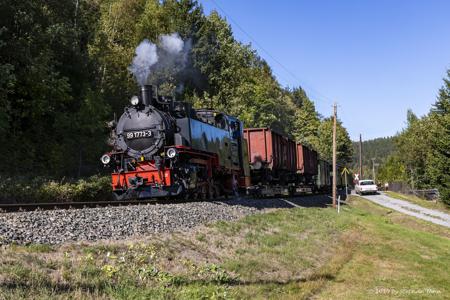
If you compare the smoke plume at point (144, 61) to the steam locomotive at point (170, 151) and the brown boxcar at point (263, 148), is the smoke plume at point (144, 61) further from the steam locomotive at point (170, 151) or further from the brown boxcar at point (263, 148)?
the brown boxcar at point (263, 148)

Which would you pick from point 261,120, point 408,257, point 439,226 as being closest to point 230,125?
point 408,257

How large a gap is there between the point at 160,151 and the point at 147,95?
7.25ft

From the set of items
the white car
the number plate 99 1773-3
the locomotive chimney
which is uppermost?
the locomotive chimney

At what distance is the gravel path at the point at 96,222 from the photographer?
8356 millimetres

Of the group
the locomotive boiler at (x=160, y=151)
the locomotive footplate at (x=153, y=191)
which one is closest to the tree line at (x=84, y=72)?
the locomotive boiler at (x=160, y=151)

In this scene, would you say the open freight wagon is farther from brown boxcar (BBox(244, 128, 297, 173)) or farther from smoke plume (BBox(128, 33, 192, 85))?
smoke plume (BBox(128, 33, 192, 85))

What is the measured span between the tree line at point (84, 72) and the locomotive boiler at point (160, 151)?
25.0ft

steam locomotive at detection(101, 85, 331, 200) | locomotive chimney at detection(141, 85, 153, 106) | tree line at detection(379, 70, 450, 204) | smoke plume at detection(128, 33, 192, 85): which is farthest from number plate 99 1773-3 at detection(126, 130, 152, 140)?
tree line at detection(379, 70, 450, 204)

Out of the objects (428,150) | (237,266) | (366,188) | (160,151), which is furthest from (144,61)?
(428,150)

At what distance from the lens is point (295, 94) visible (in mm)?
139625

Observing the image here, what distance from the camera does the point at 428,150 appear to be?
6488 cm

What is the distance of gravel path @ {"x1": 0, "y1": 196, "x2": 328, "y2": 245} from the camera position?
8.36 meters

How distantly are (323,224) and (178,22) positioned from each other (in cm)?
3075

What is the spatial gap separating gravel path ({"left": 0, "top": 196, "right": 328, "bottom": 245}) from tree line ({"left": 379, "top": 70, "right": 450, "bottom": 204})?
34756 millimetres
